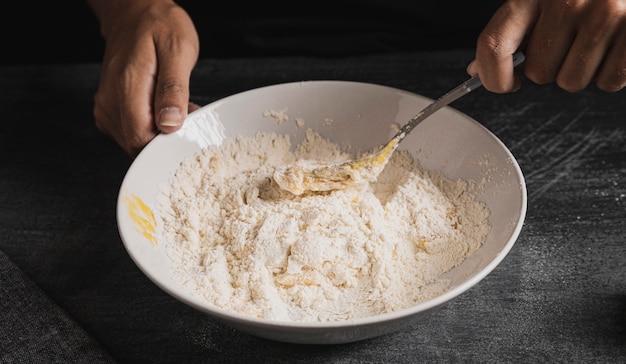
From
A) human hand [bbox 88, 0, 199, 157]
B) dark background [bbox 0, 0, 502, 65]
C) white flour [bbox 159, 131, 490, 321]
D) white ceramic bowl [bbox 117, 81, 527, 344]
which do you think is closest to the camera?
white ceramic bowl [bbox 117, 81, 527, 344]

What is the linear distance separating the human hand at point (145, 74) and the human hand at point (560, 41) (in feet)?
1.80

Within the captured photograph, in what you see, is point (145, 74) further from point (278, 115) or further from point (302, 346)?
point (302, 346)

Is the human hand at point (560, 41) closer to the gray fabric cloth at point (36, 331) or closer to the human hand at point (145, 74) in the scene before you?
the human hand at point (145, 74)

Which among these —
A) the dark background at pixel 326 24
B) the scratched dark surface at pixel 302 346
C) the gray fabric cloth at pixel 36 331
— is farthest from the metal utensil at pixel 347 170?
the dark background at pixel 326 24

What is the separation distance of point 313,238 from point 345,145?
35cm

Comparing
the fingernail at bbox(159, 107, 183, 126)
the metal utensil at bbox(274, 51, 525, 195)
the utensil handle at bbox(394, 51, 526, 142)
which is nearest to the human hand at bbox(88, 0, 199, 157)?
the fingernail at bbox(159, 107, 183, 126)

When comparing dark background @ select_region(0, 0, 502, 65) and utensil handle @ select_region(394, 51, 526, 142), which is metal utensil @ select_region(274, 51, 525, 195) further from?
dark background @ select_region(0, 0, 502, 65)

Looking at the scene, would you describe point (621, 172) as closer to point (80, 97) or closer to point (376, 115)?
point (376, 115)

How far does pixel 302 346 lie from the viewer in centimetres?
93

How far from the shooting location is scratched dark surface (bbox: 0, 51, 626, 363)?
0.93 meters

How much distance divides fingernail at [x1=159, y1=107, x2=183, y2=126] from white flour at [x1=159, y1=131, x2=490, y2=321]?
0.08m

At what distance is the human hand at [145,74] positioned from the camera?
1.13m

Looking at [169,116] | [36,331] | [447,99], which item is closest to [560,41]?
[447,99]

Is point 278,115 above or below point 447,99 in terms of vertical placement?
below
